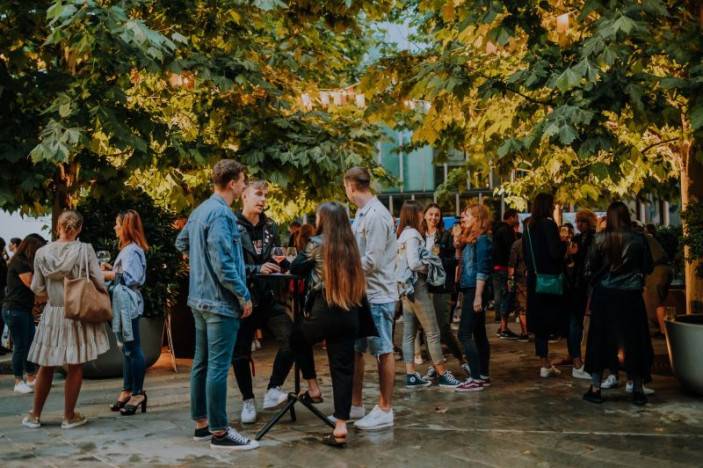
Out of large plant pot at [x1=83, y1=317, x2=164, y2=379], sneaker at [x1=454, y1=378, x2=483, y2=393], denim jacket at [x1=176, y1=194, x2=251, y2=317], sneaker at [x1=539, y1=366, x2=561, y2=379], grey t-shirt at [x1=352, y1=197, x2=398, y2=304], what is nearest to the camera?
denim jacket at [x1=176, y1=194, x2=251, y2=317]

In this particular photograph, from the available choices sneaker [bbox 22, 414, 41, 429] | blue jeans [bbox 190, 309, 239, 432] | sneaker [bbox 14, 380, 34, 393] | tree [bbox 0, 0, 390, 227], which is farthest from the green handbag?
sneaker [bbox 14, 380, 34, 393]

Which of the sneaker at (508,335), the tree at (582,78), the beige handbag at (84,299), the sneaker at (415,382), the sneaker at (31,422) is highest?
the tree at (582,78)

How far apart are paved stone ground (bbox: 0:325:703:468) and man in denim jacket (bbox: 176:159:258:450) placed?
31 centimetres

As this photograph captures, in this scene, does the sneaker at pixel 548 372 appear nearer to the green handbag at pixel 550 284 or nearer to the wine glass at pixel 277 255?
the green handbag at pixel 550 284

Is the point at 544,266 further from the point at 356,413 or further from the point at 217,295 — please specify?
the point at 217,295

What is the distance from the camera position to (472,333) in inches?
330

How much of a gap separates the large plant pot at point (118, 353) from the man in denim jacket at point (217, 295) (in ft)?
12.4

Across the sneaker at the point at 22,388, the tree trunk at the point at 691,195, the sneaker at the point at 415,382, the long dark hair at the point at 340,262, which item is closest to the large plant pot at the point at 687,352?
the tree trunk at the point at 691,195

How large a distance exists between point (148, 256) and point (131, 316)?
7.33ft

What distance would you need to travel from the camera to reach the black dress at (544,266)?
8.73m

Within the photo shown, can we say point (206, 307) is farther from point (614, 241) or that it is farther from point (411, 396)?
point (614, 241)

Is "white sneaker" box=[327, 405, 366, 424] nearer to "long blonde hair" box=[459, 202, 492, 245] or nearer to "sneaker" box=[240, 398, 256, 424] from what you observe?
"sneaker" box=[240, 398, 256, 424]

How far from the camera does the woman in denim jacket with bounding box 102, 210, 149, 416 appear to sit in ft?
24.4

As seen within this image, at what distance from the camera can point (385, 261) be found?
263 inches
